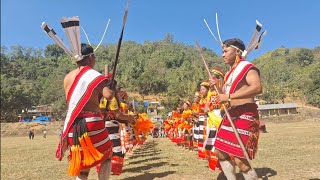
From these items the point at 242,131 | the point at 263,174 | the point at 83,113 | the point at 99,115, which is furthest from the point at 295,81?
the point at 83,113

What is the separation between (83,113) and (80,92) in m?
0.28

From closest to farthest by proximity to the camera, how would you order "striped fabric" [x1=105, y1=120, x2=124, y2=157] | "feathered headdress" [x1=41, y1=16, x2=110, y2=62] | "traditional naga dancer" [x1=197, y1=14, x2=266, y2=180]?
1. "traditional naga dancer" [x1=197, y1=14, x2=266, y2=180]
2. "feathered headdress" [x1=41, y1=16, x2=110, y2=62]
3. "striped fabric" [x1=105, y1=120, x2=124, y2=157]

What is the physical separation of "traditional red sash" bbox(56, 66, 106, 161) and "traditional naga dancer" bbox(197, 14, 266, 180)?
1587 mm

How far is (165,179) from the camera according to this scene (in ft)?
23.7

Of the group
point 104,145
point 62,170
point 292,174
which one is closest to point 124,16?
point 104,145

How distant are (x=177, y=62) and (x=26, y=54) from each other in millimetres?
73691

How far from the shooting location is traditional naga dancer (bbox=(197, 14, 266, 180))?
14.2 ft

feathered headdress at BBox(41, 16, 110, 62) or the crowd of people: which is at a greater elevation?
feathered headdress at BBox(41, 16, 110, 62)

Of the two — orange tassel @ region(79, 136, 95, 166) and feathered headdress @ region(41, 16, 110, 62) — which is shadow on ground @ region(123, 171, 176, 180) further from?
feathered headdress @ region(41, 16, 110, 62)

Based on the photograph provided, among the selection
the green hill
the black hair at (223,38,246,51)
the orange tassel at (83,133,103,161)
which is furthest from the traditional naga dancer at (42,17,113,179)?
the green hill

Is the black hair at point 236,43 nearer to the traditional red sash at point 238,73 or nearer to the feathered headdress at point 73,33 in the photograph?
the traditional red sash at point 238,73

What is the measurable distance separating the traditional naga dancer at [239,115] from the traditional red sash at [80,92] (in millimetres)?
1587

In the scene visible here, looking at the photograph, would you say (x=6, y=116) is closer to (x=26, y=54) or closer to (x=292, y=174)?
(x=292, y=174)

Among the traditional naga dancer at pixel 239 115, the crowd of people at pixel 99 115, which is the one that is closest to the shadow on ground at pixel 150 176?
the crowd of people at pixel 99 115
